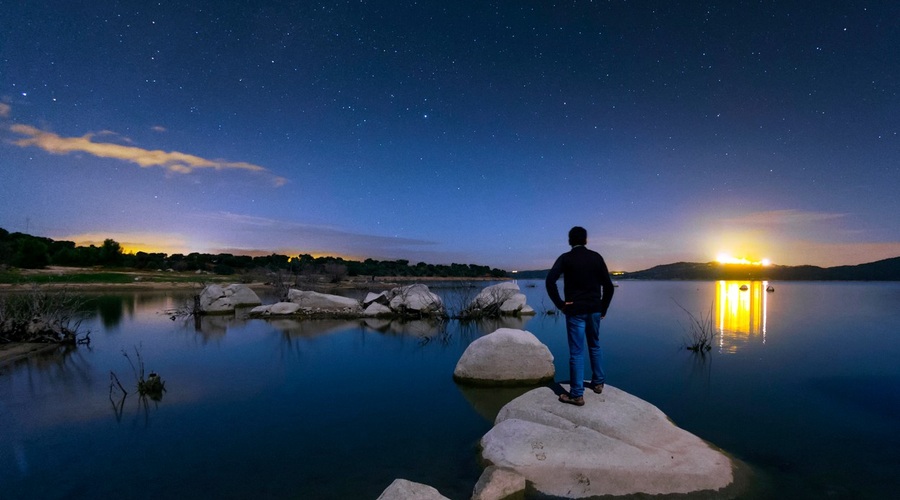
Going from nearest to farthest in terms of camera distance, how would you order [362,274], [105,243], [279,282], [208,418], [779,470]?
[779,470] → [208,418] → [279,282] → [105,243] → [362,274]

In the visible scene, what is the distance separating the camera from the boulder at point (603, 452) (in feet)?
17.9

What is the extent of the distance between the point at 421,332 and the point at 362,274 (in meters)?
76.7

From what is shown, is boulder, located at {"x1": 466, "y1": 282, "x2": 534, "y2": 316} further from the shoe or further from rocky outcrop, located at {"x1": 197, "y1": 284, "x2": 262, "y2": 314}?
the shoe

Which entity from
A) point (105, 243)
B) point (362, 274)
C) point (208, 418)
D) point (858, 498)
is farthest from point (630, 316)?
point (105, 243)

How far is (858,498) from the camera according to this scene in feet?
17.9

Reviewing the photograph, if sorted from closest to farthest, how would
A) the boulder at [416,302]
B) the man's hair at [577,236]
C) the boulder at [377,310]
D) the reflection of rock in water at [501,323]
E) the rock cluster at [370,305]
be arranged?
the man's hair at [577,236] < the reflection of rock in water at [501,323] < the rock cluster at [370,305] < the boulder at [416,302] < the boulder at [377,310]

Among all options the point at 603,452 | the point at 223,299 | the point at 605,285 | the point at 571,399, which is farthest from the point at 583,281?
the point at 223,299

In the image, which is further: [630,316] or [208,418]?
[630,316]

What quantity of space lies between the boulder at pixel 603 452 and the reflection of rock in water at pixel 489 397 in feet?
6.12

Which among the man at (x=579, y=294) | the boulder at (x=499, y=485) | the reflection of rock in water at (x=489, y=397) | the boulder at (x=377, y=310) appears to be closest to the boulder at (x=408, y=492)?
the boulder at (x=499, y=485)

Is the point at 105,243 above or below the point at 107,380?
above

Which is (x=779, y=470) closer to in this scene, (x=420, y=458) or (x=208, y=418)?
(x=420, y=458)

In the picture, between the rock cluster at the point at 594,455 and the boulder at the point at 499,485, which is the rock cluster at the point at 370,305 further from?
the boulder at the point at 499,485

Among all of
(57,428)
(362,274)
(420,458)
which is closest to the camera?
(420,458)
